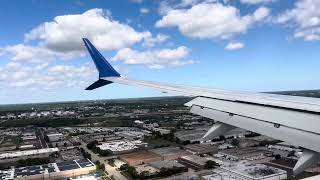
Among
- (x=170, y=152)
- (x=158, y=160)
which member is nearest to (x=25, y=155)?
(x=158, y=160)

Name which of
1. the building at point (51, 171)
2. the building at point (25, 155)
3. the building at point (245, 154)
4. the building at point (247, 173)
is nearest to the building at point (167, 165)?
the building at point (247, 173)

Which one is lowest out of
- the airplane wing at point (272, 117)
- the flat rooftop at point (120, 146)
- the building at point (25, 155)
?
the building at point (25, 155)

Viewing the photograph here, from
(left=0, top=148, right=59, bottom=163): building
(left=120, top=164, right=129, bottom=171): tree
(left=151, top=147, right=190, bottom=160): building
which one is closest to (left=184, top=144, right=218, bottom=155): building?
(left=151, top=147, right=190, bottom=160): building

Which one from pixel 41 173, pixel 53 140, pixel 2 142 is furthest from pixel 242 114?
pixel 2 142

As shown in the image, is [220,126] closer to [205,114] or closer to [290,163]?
[205,114]

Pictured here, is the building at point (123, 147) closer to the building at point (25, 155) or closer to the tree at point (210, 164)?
the building at point (25, 155)

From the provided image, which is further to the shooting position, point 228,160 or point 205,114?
point 228,160
